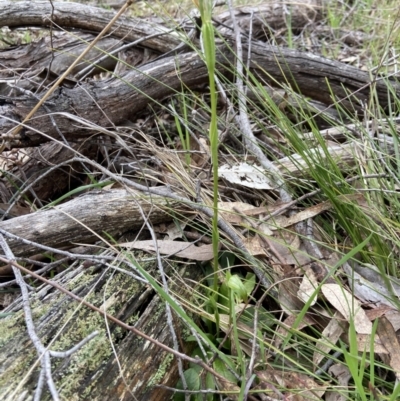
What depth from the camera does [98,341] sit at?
933mm

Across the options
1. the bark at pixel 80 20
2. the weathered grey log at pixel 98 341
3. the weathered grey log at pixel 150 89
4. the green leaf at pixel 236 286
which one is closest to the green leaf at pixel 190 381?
the weathered grey log at pixel 98 341

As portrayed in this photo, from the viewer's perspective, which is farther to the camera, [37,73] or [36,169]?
[37,73]

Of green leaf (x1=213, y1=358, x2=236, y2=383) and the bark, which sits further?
the bark

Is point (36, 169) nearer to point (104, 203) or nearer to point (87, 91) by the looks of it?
point (87, 91)

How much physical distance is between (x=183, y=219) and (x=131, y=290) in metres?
0.32

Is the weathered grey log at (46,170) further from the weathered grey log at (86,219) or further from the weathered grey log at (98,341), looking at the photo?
the weathered grey log at (98,341)

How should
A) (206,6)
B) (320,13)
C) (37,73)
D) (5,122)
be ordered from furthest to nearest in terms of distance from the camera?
(320,13) < (37,73) < (5,122) < (206,6)

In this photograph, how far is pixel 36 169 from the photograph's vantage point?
1.69 meters

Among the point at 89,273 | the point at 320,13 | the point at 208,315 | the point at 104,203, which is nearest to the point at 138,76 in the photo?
the point at 104,203

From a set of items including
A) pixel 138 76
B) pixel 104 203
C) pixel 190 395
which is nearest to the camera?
pixel 190 395

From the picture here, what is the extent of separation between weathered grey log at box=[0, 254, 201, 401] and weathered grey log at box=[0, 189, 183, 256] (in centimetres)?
14

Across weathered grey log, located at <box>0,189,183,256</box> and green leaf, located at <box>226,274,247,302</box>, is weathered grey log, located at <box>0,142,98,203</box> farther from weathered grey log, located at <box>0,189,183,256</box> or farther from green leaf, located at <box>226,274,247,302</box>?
green leaf, located at <box>226,274,247,302</box>

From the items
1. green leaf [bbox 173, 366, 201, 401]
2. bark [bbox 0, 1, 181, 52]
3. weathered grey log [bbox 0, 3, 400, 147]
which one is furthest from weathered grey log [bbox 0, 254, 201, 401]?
bark [bbox 0, 1, 181, 52]

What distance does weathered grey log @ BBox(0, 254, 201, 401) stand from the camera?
2.78ft
